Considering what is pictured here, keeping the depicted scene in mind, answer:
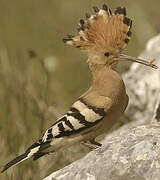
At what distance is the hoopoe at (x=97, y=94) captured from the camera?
3.45m

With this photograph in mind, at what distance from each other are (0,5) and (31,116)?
2865mm

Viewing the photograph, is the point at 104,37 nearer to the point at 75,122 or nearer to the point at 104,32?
the point at 104,32

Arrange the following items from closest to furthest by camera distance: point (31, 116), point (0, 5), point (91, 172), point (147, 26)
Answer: point (91, 172) → point (31, 116) → point (147, 26) → point (0, 5)

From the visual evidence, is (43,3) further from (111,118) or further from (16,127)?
(111,118)

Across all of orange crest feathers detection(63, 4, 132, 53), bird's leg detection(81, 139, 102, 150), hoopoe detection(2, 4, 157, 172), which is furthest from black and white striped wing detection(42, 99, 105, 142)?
orange crest feathers detection(63, 4, 132, 53)

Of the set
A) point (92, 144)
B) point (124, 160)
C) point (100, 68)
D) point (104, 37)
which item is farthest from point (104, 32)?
point (124, 160)

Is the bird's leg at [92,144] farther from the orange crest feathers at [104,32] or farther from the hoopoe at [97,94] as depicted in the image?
the orange crest feathers at [104,32]

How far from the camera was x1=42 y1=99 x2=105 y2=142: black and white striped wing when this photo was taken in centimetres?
344

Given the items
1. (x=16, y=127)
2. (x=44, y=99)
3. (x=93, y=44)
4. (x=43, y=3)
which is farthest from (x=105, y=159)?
(x=43, y=3)

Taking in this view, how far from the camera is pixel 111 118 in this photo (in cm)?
346

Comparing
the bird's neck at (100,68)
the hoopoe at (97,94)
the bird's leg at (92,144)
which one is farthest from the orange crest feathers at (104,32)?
the bird's leg at (92,144)

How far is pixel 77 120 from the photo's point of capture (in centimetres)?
346

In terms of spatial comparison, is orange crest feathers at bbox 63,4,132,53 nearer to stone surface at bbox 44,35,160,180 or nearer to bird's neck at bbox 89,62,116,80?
bird's neck at bbox 89,62,116,80

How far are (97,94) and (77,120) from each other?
0.21 metres
